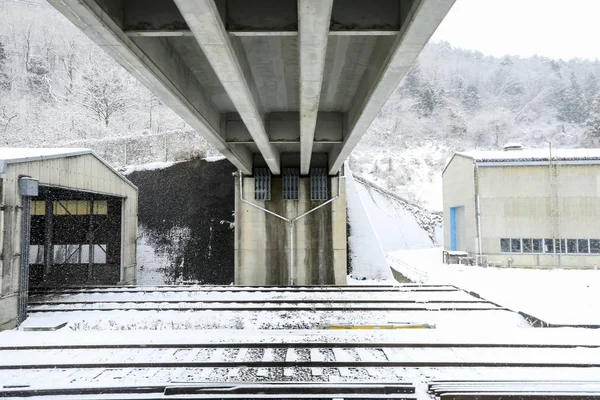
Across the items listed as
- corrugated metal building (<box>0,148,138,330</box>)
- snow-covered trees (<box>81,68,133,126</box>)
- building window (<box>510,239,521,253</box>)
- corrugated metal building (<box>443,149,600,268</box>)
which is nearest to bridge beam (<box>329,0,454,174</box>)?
corrugated metal building (<box>0,148,138,330</box>)

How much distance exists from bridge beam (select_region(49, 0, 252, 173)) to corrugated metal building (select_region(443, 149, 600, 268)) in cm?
2172

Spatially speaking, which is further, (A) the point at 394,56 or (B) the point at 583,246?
(B) the point at 583,246

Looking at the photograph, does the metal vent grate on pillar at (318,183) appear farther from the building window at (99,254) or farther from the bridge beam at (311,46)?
the building window at (99,254)

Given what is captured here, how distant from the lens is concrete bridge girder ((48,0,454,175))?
5.30m

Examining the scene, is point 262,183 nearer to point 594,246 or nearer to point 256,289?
point 256,289

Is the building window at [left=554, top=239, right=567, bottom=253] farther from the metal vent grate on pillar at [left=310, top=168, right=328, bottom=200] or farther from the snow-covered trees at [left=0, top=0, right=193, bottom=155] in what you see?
the snow-covered trees at [left=0, top=0, right=193, bottom=155]

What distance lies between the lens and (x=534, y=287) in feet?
57.4

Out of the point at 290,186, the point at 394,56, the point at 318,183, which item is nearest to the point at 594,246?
the point at 318,183

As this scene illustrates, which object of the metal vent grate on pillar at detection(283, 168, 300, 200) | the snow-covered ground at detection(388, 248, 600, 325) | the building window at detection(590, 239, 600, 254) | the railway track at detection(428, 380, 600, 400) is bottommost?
the railway track at detection(428, 380, 600, 400)

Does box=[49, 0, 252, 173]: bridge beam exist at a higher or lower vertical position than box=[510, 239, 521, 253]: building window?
higher

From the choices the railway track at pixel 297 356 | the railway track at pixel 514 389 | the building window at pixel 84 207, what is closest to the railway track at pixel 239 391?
the railway track at pixel 514 389

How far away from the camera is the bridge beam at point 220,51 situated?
4871mm

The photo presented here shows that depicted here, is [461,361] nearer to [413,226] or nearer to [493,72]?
[413,226]

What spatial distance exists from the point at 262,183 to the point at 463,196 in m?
17.8
